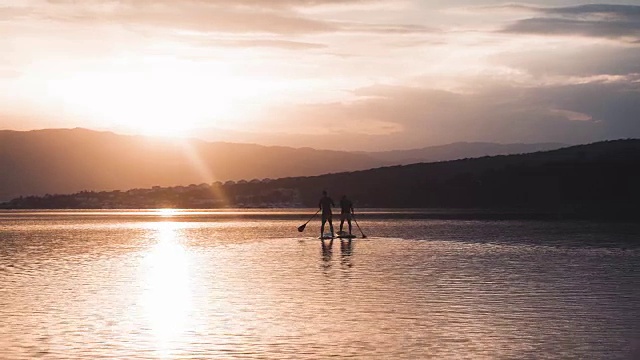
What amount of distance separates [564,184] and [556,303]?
137 m

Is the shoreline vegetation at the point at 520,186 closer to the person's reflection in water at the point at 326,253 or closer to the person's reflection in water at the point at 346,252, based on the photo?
the person's reflection in water at the point at 346,252

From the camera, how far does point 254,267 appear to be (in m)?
29.4

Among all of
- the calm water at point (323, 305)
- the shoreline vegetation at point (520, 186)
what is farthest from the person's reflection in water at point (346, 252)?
the shoreline vegetation at point (520, 186)

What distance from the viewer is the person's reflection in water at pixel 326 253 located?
3083cm

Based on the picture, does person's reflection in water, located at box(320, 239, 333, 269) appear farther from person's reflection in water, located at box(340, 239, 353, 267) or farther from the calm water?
person's reflection in water, located at box(340, 239, 353, 267)

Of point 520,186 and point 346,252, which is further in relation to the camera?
point 520,186

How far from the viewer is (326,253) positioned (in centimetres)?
3719

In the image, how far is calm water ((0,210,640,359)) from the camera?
48.0 feet

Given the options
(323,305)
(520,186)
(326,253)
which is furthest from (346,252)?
(520,186)

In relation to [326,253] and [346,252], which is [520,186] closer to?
[346,252]

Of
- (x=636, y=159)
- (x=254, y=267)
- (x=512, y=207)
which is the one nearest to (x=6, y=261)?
(x=254, y=267)

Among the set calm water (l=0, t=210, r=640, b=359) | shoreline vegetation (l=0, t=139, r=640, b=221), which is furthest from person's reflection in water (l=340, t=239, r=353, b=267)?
shoreline vegetation (l=0, t=139, r=640, b=221)

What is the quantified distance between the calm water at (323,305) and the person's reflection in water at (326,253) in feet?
0.70

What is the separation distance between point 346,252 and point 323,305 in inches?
720
